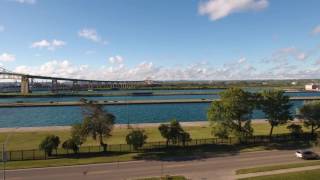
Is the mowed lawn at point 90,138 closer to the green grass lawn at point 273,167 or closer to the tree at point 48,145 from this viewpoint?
the tree at point 48,145

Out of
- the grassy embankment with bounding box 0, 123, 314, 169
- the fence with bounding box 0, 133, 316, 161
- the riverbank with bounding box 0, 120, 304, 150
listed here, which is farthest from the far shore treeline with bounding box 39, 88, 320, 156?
the riverbank with bounding box 0, 120, 304, 150

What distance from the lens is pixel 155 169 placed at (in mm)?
40031

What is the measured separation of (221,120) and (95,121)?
763 inches

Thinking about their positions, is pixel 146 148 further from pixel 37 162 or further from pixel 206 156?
pixel 37 162

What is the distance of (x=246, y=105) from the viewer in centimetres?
5831

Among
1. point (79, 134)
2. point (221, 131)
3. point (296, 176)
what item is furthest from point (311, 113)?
point (79, 134)

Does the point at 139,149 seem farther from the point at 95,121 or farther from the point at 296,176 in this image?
the point at 296,176

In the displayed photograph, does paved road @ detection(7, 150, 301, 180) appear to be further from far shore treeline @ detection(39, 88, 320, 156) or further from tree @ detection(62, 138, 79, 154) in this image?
far shore treeline @ detection(39, 88, 320, 156)

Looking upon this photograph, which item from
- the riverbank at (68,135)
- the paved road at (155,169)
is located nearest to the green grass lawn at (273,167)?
the paved road at (155,169)

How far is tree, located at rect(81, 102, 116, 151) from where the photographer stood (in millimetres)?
49969

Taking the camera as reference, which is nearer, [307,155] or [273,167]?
[273,167]

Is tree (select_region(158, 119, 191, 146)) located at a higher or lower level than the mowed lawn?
higher

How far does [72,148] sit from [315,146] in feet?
109

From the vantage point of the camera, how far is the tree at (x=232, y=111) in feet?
186
